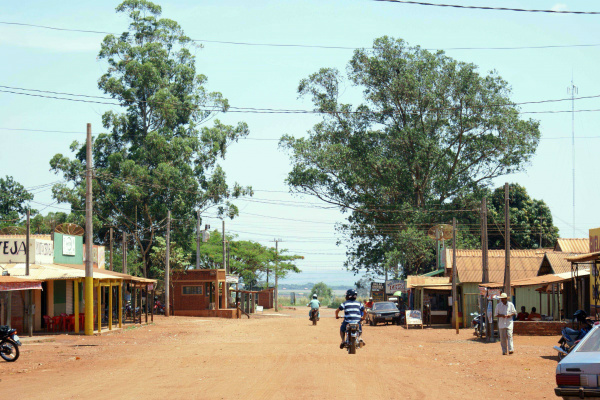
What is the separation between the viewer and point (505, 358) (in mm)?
19422

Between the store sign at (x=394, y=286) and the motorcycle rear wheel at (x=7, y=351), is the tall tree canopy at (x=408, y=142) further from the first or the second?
the motorcycle rear wheel at (x=7, y=351)

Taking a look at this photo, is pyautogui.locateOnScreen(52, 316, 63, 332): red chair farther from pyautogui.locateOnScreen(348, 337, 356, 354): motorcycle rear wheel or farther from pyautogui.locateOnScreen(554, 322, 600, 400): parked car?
pyautogui.locateOnScreen(554, 322, 600, 400): parked car

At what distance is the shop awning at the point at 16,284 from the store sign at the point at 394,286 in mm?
36599

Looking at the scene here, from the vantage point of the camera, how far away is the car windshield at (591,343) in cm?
1127

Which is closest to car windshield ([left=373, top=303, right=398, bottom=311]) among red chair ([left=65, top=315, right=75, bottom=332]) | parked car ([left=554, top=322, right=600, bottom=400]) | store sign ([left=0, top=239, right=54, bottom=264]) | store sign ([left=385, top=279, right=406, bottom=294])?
store sign ([left=385, top=279, right=406, bottom=294])

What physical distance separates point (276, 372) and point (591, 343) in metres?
6.61

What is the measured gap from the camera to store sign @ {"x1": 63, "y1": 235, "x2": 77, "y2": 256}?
35.9 metres

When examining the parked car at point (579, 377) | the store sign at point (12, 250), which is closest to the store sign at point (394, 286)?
the store sign at point (12, 250)

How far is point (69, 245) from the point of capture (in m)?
36.3

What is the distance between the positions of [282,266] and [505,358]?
61.3 metres

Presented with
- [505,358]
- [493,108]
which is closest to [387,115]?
[493,108]

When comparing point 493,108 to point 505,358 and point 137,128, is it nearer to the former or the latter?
point 137,128

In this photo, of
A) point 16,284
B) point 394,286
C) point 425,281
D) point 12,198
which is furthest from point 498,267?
point 12,198

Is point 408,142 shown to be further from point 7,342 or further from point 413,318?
point 7,342
